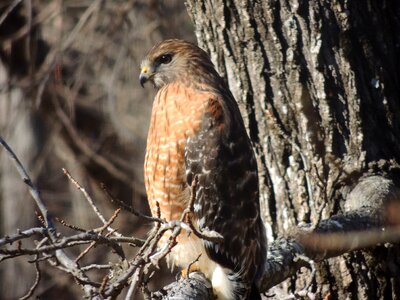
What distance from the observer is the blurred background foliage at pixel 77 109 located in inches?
305

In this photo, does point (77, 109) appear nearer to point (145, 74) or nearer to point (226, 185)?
point (145, 74)

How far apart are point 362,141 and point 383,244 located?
53 centimetres

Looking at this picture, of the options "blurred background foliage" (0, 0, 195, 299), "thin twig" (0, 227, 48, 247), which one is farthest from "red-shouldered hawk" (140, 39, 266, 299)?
"blurred background foliage" (0, 0, 195, 299)

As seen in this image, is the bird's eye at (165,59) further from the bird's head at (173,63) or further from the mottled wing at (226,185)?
the mottled wing at (226,185)

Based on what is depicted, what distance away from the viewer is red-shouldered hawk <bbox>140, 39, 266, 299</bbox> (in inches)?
165

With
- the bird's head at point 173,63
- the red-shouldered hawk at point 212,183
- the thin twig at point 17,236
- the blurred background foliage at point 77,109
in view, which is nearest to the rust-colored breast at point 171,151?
the red-shouldered hawk at point 212,183

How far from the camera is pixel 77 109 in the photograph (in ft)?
28.8

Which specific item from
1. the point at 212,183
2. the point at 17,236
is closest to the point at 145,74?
the point at 212,183

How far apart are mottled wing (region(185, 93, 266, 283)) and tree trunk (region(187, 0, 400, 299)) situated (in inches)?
13.3

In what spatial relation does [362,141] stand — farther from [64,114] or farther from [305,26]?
[64,114]

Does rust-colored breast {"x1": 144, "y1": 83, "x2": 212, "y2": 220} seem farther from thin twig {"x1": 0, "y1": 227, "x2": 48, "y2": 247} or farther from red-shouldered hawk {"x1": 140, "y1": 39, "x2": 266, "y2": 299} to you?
thin twig {"x1": 0, "y1": 227, "x2": 48, "y2": 247}

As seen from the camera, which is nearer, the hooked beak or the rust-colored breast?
the rust-colored breast

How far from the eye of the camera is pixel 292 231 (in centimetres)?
418

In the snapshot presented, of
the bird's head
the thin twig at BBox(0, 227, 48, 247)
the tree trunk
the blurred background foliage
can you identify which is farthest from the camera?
the blurred background foliage
